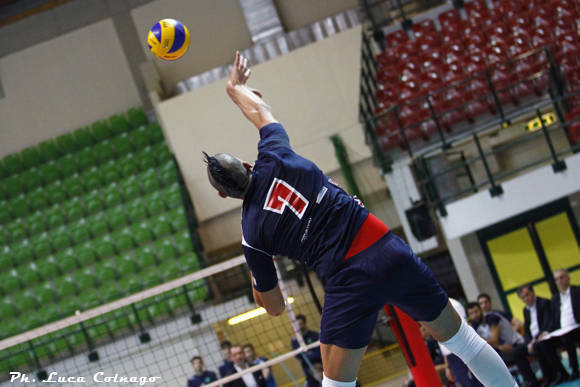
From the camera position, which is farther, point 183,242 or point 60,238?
point 60,238

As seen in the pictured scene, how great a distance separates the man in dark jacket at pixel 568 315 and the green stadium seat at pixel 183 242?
664 cm

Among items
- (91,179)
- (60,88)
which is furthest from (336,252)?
(60,88)

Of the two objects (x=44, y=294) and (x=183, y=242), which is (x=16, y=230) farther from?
(x=183, y=242)

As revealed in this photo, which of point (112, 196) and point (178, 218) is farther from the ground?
point (112, 196)

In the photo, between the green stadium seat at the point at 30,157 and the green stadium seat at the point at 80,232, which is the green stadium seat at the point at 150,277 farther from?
the green stadium seat at the point at 30,157

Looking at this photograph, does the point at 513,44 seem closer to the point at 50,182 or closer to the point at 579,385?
the point at 579,385

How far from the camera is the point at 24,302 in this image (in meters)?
12.8

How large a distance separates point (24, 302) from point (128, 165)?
3325 mm

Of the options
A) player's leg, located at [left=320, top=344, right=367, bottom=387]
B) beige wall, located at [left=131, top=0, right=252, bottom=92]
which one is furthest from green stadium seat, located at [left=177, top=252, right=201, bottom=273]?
player's leg, located at [left=320, top=344, right=367, bottom=387]

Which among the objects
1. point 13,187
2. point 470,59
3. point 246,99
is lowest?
point 246,99

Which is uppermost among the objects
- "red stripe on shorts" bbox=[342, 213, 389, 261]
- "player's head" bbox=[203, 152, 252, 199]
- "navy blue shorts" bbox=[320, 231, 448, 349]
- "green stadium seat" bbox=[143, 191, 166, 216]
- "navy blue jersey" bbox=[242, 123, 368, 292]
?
"green stadium seat" bbox=[143, 191, 166, 216]

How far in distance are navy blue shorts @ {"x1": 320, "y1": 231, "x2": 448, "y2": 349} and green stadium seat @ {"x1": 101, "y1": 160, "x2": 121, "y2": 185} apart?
38.8 ft

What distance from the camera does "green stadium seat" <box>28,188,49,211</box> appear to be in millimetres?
14328

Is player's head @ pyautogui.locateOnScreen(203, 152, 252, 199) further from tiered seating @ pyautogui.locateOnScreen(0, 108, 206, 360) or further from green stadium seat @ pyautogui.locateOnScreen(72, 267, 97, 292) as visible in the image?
green stadium seat @ pyautogui.locateOnScreen(72, 267, 97, 292)
